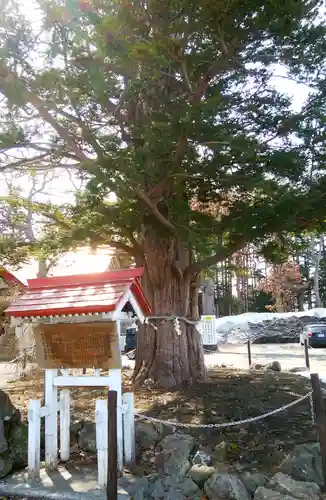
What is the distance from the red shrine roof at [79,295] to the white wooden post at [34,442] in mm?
1174

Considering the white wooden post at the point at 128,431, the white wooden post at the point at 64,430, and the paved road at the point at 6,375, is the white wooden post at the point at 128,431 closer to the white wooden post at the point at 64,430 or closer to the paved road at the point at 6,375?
the white wooden post at the point at 64,430

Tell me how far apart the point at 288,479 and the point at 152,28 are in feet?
22.4

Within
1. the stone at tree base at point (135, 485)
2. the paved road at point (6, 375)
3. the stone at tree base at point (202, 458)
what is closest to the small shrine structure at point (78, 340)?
the stone at tree base at point (135, 485)

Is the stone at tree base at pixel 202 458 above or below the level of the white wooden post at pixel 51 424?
below

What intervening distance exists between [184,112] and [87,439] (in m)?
4.81

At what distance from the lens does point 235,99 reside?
27.4ft

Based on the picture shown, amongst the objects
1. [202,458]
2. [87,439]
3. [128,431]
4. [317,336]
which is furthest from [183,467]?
[317,336]

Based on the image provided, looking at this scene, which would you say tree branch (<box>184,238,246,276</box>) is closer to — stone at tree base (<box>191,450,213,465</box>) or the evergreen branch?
the evergreen branch

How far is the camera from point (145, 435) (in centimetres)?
607

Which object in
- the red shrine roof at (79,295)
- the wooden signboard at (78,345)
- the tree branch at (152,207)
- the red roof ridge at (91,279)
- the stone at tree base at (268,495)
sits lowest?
the stone at tree base at (268,495)

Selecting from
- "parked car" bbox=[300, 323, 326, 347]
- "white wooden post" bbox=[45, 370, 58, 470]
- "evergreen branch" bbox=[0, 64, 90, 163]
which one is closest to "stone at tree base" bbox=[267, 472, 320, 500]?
"white wooden post" bbox=[45, 370, 58, 470]

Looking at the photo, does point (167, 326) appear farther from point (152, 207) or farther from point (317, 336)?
point (317, 336)

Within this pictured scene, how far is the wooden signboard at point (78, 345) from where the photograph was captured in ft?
17.4

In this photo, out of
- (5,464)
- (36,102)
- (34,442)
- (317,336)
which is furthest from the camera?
(317,336)
